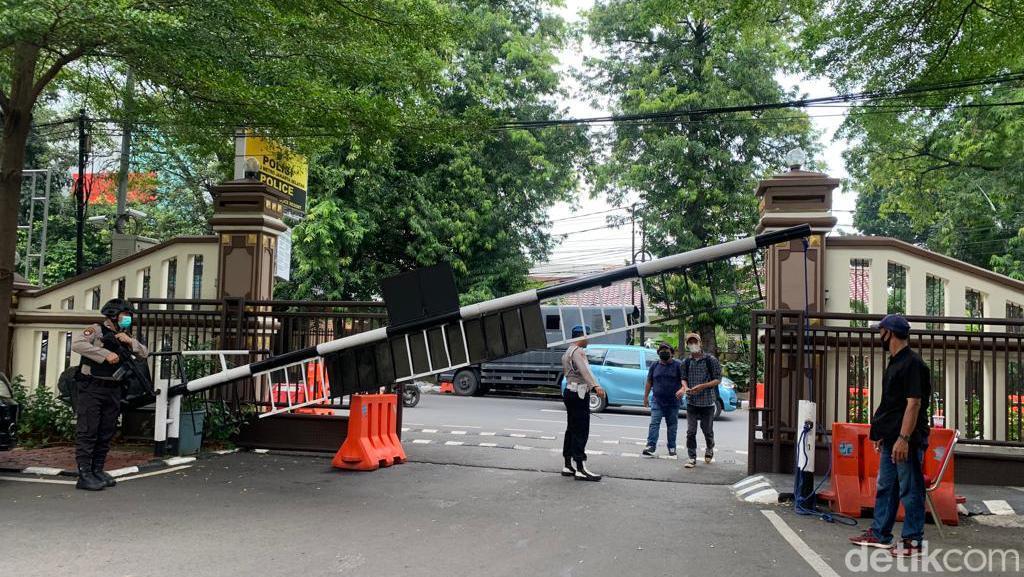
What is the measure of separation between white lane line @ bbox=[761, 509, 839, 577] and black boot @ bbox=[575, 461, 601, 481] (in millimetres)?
2189

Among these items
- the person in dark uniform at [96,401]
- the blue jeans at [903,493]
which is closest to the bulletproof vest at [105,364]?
the person in dark uniform at [96,401]

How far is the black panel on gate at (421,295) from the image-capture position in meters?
8.15

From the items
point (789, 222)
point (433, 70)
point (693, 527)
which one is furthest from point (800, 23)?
point (693, 527)

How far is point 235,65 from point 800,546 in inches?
330

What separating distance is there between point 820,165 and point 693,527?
904 inches

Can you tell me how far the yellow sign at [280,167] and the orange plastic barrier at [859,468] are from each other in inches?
344

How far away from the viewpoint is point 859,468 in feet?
24.2

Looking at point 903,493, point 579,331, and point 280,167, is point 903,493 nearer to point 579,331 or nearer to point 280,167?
point 579,331

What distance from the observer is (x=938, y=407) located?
896 centimetres

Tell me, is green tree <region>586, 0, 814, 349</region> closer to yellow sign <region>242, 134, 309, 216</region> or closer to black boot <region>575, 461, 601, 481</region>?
yellow sign <region>242, 134, 309, 216</region>

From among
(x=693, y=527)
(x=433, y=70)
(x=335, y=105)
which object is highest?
(x=433, y=70)

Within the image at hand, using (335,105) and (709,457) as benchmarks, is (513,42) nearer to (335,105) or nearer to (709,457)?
(335,105)

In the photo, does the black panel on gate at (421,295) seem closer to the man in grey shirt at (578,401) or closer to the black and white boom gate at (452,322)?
the black and white boom gate at (452,322)

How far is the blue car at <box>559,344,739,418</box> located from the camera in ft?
66.2
